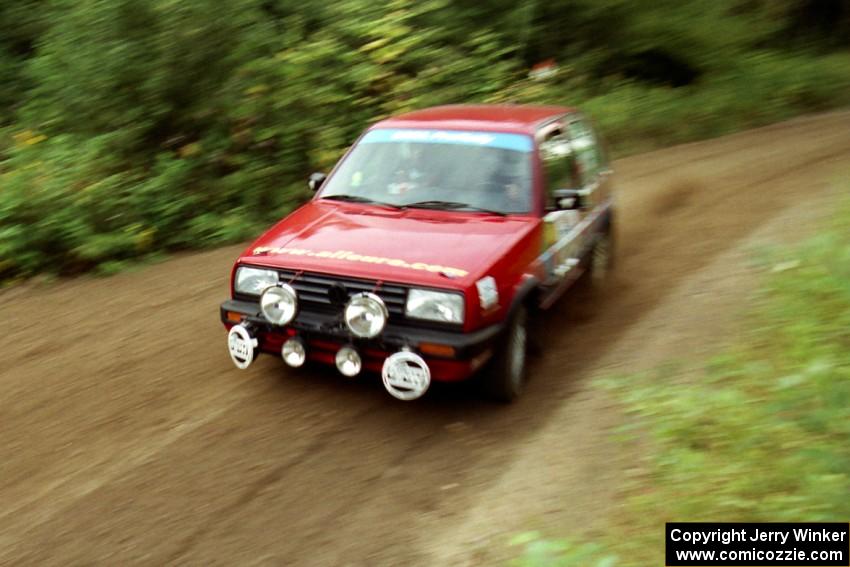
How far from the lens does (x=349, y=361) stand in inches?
191

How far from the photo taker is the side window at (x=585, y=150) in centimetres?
697

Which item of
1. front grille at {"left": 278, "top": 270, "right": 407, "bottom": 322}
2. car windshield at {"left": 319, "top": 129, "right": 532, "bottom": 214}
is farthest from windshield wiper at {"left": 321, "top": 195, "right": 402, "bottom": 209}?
front grille at {"left": 278, "top": 270, "right": 407, "bottom": 322}

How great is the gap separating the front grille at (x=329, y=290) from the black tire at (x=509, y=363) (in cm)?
70

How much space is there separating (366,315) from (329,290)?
0.32 m

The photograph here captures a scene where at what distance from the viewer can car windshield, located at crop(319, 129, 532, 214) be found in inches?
226

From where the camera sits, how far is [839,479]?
A: 11.2ft

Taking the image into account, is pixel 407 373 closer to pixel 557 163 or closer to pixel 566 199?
pixel 566 199

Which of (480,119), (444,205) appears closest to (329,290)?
(444,205)

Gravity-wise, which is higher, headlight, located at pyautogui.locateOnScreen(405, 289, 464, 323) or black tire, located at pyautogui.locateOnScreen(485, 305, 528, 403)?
headlight, located at pyautogui.locateOnScreen(405, 289, 464, 323)

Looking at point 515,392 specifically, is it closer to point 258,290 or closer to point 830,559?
point 258,290

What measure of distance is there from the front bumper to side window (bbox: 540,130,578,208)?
4.98ft

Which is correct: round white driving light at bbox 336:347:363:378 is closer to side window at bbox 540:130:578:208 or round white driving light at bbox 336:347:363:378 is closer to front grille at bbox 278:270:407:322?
front grille at bbox 278:270:407:322

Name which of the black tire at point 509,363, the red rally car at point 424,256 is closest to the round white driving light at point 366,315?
the red rally car at point 424,256

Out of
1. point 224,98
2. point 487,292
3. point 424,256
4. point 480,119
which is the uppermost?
point 224,98
